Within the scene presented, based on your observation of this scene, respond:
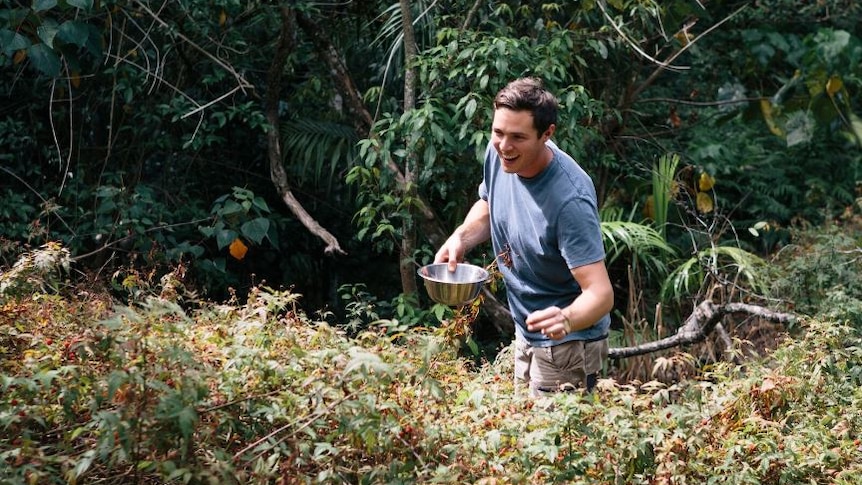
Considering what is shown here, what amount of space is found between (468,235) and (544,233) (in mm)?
556

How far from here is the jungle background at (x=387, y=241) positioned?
293 centimetres

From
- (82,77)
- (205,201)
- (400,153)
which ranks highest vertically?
(82,77)

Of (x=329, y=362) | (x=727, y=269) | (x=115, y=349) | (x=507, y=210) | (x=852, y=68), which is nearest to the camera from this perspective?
(x=115, y=349)

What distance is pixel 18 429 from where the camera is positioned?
9.42 ft

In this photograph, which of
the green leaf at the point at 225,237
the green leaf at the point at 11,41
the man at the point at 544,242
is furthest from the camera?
the green leaf at the point at 225,237

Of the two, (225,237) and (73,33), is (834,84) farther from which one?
Answer: (73,33)

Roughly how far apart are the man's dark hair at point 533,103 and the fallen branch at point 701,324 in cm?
209

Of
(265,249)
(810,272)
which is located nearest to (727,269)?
(810,272)

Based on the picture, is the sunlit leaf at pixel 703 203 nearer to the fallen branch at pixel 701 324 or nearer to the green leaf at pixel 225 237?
the fallen branch at pixel 701 324

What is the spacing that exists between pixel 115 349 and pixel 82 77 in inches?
145

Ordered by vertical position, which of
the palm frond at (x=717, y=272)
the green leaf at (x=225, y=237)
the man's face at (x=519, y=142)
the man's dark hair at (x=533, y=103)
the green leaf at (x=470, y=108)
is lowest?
the palm frond at (x=717, y=272)

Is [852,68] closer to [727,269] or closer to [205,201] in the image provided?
[727,269]

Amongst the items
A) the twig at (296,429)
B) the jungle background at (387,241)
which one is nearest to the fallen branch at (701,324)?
the jungle background at (387,241)

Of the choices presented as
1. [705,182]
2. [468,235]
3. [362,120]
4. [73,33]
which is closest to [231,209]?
[362,120]
